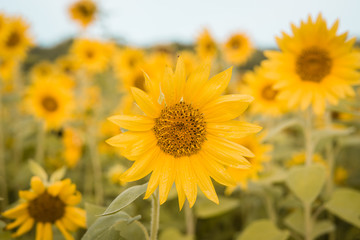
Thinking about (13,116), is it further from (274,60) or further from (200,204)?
(274,60)

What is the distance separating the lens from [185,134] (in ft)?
3.74

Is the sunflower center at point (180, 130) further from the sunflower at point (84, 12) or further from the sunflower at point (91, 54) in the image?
the sunflower at point (84, 12)

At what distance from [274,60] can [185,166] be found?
3.79 feet

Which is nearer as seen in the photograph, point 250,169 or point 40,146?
point 250,169

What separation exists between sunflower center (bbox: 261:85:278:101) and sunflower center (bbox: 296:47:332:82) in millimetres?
965

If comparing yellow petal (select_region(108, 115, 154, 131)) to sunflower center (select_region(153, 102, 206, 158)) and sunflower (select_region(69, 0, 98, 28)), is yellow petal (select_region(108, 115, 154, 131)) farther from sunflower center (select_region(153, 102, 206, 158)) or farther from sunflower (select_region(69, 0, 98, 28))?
sunflower (select_region(69, 0, 98, 28))

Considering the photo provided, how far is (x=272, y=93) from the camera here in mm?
2896

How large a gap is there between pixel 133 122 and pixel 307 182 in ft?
3.71

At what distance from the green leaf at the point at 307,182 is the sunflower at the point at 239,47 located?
144 inches

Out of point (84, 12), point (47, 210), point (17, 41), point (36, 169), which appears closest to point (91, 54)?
point (84, 12)

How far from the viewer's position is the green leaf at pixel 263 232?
1.60m

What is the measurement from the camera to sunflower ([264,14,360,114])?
1709mm

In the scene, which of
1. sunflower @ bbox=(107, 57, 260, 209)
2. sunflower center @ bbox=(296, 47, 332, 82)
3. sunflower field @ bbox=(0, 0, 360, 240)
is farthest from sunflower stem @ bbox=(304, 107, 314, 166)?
sunflower @ bbox=(107, 57, 260, 209)

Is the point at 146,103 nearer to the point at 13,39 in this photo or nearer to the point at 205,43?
the point at 13,39
